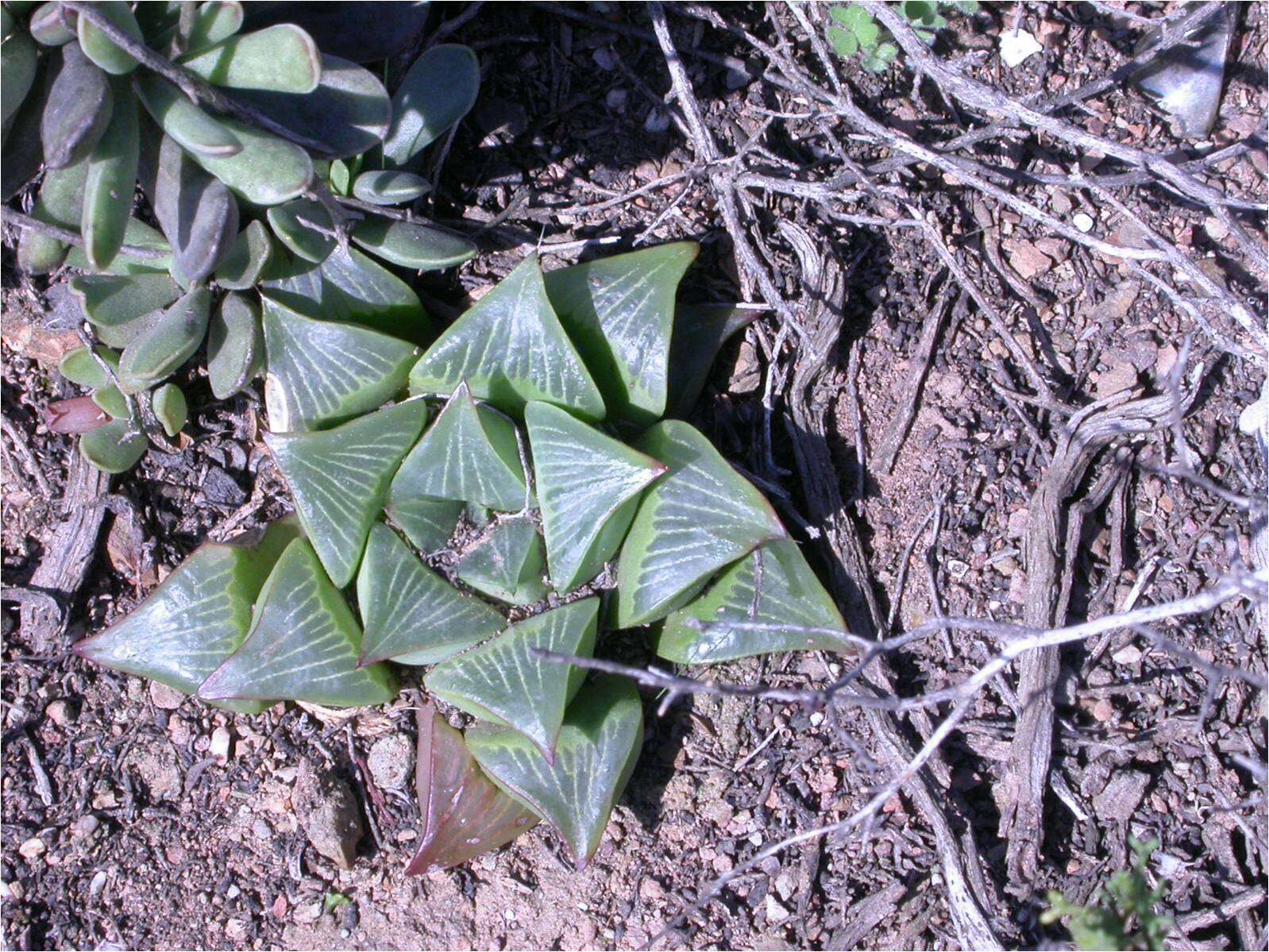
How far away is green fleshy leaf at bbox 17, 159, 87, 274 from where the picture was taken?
1901 millimetres

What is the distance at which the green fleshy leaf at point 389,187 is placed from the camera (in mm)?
2045

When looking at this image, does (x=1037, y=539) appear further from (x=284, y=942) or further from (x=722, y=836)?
(x=284, y=942)

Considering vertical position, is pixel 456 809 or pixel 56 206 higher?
pixel 56 206

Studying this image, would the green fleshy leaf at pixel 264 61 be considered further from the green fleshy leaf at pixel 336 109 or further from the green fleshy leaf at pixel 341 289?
the green fleshy leaf at pixel 341 289

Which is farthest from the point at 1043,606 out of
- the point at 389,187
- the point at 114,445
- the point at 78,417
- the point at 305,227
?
the point at 78,417

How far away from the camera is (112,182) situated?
1764 mm

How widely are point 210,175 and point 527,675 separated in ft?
3.36

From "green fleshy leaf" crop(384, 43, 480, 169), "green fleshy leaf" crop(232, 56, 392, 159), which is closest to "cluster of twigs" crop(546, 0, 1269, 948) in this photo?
"green fleshy leaf" crop(384, 43, 480, 169)

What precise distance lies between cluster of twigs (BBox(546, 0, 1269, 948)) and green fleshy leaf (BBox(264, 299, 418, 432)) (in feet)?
2.34

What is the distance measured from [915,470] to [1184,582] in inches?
24.1

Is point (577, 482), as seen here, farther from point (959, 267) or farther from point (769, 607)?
point (959, 267)

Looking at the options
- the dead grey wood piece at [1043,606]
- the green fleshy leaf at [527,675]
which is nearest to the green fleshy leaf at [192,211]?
the green fleshy leaf at [527,675]

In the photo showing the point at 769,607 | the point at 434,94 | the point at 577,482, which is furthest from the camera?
the point at 434,94

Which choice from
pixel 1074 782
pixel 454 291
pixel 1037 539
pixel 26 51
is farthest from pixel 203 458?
pixel 1074 782
